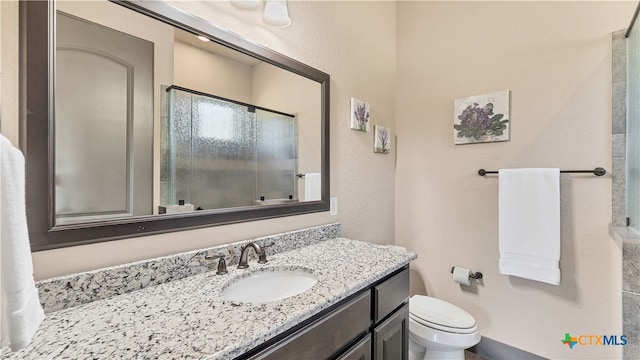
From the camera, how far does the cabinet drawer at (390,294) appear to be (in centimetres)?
108

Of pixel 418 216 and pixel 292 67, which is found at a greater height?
pixel 292 67

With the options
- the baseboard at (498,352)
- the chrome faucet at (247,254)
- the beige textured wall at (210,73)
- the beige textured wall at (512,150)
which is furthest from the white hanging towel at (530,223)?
the beige textured wall at (210,73)

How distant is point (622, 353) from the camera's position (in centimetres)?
139

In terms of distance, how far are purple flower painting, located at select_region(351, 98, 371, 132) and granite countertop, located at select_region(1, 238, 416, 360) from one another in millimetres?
1086

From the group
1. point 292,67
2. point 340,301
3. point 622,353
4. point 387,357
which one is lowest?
point 622,353

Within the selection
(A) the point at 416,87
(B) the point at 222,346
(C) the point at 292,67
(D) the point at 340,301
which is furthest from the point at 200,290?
(A) the point at 416,87

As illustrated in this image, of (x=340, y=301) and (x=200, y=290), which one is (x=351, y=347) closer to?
(x=340, y=301)

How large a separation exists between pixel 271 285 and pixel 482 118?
1754 millimetres

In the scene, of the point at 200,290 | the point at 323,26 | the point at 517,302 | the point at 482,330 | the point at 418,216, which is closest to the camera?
the point at 200,290

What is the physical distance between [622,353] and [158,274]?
225 centimetres

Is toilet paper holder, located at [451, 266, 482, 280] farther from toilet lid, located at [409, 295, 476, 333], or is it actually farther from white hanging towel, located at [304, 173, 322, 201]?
white hanging towel, located at [304, 173, 322, 201]

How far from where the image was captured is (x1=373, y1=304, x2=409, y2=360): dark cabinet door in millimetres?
1084

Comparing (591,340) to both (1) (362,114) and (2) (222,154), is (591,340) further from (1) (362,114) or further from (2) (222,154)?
(2) (222,154)

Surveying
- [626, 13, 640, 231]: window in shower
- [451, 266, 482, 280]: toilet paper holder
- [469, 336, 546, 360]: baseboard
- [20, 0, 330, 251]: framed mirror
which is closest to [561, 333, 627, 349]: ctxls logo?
[469, 336, 546, 360]: baseboard
